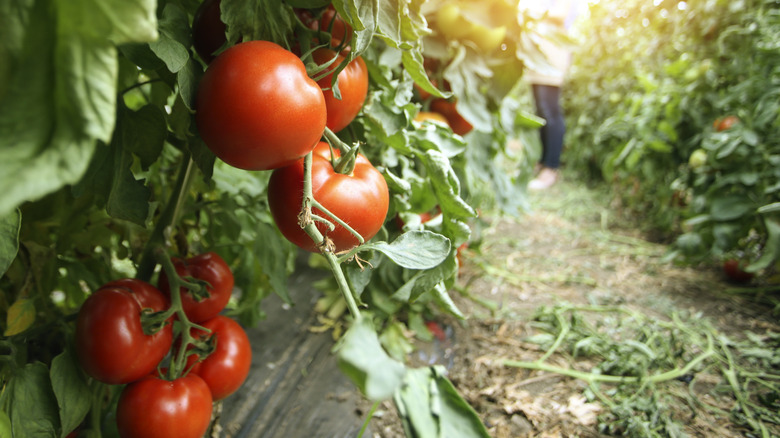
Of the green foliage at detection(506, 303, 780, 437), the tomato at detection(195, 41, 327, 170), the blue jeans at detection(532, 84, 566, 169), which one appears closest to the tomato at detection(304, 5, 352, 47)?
the tomato at detection(195, 41, 327, 170)

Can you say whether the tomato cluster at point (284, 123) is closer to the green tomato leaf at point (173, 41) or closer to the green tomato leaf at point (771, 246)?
the green tomato leaf at point (173, 41)

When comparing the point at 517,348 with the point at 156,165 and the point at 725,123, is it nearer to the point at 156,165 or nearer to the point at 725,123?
the point at 156,165

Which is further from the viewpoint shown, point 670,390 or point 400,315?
point 400,315

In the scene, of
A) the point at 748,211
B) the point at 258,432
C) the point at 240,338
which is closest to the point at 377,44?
the point at 240,338

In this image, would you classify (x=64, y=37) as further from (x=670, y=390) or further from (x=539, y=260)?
(x=539, y=260)

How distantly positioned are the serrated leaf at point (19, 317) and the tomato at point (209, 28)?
43 centimetres

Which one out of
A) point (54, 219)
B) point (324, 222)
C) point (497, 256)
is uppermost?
point (324, 222)

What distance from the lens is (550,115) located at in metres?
2.77

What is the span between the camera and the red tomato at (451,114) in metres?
1.03

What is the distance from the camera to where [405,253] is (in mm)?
433

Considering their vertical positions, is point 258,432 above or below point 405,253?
below

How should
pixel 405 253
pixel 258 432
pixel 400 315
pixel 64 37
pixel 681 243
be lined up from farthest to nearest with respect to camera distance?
1. pixel 681 243
2. pixel 400 315
3. pixel 258 432
4. pixel 405 253
5. pixel 64 37

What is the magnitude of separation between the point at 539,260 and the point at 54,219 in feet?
5.13

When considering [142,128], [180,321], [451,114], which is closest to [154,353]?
[180,321]
